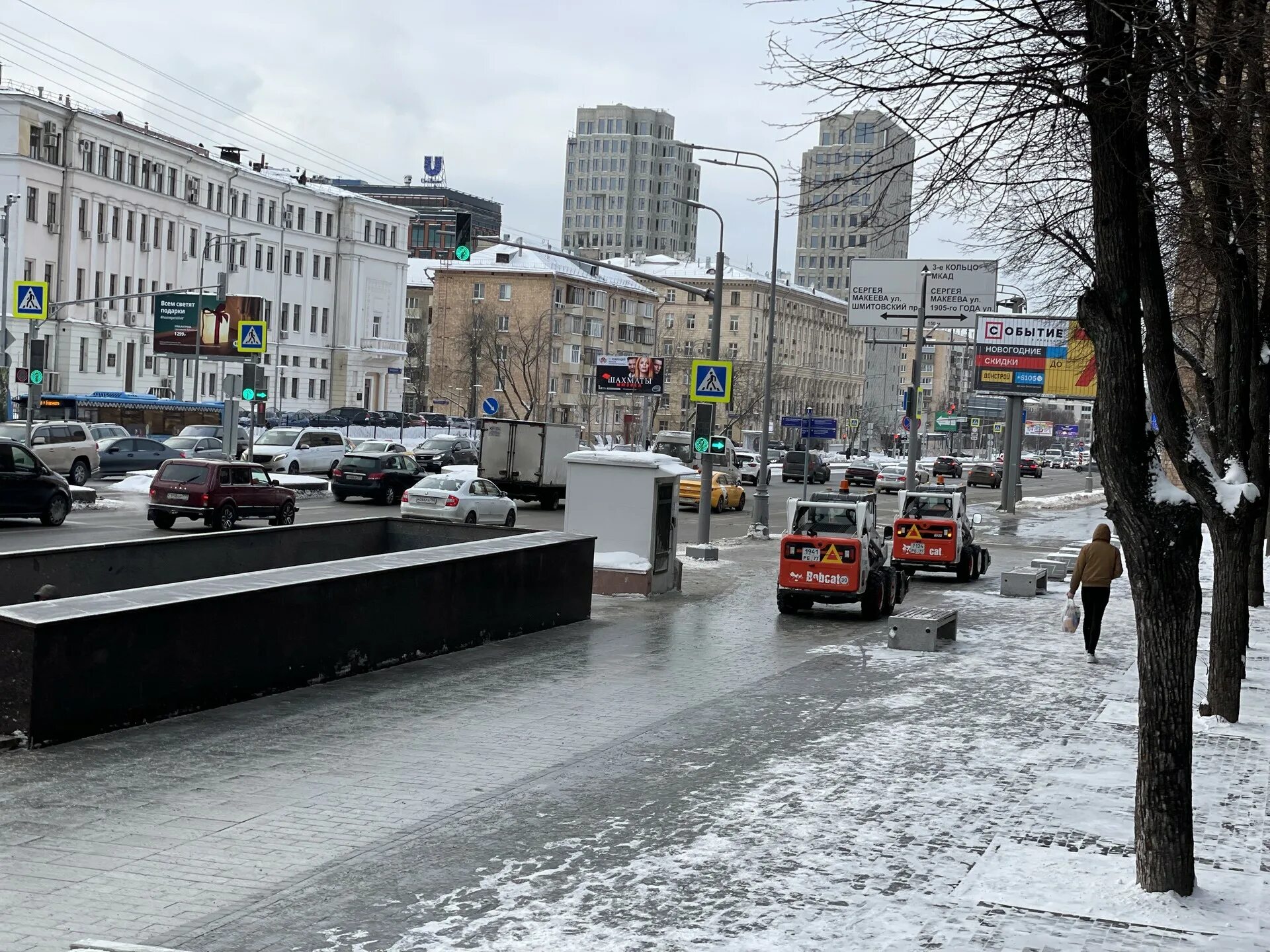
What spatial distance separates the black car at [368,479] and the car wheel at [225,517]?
10007mm

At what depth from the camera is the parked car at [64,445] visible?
42.7 meters

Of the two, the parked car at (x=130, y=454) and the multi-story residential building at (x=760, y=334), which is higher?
the multi-story residential building at (x=760, y=334)

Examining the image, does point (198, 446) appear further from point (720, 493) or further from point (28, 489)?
point (28, 489)

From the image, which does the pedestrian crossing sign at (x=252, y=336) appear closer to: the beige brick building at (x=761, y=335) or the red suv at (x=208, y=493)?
the red suv at (x=208, y=493)

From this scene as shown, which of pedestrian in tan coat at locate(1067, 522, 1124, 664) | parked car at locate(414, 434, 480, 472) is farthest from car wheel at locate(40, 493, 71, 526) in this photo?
parked car at locate(414, 434, 480, 472)

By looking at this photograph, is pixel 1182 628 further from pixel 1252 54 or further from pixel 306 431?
pixel 306 431

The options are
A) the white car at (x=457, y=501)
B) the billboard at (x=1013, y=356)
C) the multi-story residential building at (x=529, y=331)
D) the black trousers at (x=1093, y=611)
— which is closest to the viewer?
the black trousers at (x=1093, y=611)

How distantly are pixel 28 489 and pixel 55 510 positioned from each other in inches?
34.2

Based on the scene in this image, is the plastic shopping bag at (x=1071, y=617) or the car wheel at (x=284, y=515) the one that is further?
Answer: the car wheel at (x=284, y=515)

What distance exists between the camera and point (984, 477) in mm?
88000

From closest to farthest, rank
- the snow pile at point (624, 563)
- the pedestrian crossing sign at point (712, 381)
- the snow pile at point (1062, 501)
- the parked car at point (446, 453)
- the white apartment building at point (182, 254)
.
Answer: the snow pile at point (624, 563)
the pedestrian crossing sign at point (712, 381)
the parked car at point (446, 453)
the snow pile at point (1062, 501)
the white apartment building at point (182, 254)

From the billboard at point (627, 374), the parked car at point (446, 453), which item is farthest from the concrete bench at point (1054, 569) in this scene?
the billboard at point (627, 374)

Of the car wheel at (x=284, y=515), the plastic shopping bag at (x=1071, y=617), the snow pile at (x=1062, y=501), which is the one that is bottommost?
the snow pile at (x=1062, y=501)

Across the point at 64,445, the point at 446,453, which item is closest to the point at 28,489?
the point at 64,445
